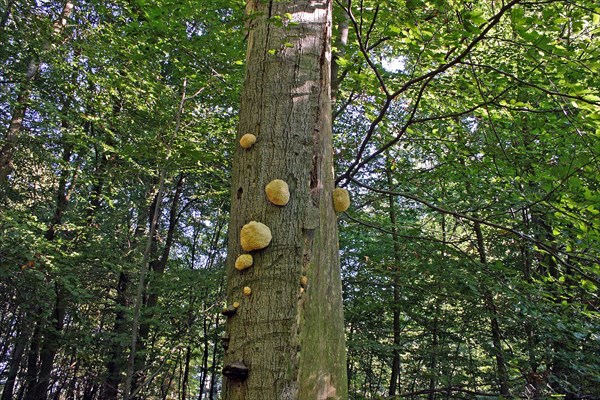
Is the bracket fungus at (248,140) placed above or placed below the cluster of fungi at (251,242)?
above

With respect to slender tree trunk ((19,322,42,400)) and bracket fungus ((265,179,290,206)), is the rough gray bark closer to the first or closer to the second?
bracket fungus ((265,179,290,206))

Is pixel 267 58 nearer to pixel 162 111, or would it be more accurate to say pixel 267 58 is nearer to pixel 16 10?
pixel 162 111

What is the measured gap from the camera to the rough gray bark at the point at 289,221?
0.99 meters

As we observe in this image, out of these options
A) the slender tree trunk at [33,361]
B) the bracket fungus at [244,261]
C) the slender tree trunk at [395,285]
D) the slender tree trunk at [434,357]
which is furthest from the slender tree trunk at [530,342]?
the slender tree trunk at [33,361]

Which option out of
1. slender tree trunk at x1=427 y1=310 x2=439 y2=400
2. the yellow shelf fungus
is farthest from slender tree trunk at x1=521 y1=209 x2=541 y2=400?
the yellow shelf fungus

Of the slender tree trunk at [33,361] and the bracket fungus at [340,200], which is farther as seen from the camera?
the slender tree trunk at [33,361]

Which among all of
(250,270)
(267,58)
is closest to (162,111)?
(267,58)

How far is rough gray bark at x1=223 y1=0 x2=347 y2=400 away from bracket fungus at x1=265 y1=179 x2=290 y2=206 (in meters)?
0.02

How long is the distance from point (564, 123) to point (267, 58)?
338cm

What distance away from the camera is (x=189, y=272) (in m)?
5.96

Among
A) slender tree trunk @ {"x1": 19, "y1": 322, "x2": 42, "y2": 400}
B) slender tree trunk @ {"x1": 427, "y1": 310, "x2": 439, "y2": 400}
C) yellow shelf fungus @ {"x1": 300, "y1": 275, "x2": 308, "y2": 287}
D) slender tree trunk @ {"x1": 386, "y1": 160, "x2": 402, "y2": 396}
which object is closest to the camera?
yellow shelf fungus @ {"x1": 300, "y1": 275, "x2": 308, "y2": 287}

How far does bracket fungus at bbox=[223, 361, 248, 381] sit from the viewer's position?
0.96 meters

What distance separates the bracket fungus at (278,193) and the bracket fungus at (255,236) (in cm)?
9

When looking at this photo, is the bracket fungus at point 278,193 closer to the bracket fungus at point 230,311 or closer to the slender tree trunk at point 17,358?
the bracket fungus at point 230,311
